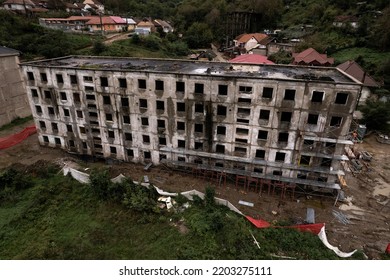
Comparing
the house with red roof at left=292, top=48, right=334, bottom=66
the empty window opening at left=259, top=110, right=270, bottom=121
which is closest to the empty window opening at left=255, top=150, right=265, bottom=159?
the empty window opening at left=259, top=110, right=270, bottom=121

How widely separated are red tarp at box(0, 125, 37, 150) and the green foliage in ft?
210

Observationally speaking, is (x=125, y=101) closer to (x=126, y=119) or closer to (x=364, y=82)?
(x=126, y=119)

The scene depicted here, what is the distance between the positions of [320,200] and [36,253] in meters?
32.3

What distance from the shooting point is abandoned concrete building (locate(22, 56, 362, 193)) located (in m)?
29.8

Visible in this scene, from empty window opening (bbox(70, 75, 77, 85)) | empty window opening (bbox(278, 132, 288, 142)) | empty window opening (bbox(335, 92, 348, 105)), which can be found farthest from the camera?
empty window opening (bbox(70, 75, 77, 85))

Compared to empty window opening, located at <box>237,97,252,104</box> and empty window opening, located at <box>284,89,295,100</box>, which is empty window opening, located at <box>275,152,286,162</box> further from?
empty window opening, located at <box>237,97,252,104</box>

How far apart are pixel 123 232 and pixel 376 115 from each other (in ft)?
162

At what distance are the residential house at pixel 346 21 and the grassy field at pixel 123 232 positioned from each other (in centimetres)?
10137

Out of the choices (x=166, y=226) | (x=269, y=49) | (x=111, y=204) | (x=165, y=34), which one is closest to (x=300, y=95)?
(x=166, y=226)

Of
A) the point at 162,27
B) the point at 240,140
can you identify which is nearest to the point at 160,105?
the point at 240,140

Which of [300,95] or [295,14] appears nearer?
[300,95]

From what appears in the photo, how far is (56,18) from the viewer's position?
107312 millimetres

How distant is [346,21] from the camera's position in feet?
327

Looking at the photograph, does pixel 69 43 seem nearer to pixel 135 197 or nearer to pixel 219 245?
pixel 135 197
